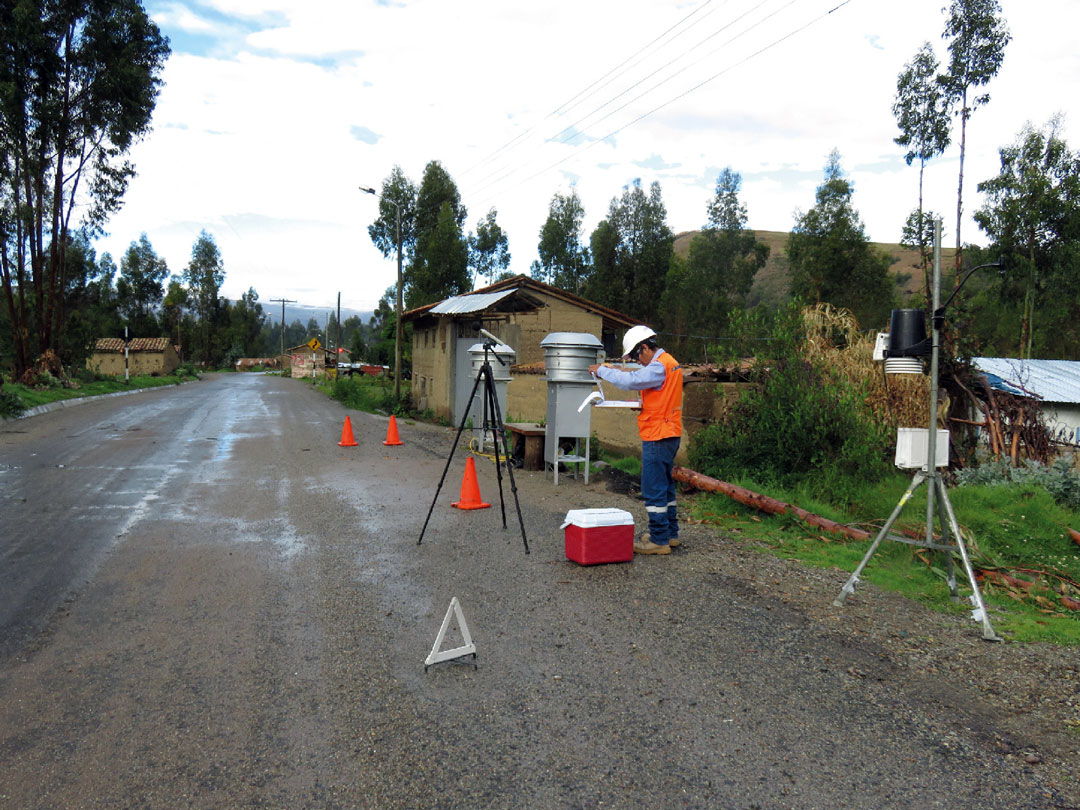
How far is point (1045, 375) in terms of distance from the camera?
1794 cm

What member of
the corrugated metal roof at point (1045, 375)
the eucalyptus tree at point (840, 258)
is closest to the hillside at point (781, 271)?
the eucalyptus tree at point (840, 258)

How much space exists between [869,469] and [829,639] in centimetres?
436

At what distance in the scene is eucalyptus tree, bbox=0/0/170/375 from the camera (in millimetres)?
24859

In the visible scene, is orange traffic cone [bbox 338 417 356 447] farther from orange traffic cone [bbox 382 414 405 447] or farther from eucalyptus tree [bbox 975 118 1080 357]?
eucalyptus tree [bbox 975 118 1080 357]

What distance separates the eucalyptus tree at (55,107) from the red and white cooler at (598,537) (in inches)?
1119

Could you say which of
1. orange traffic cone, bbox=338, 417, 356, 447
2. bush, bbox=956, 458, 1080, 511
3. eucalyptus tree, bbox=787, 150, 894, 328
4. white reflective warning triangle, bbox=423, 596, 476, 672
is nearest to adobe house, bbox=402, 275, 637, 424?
orange traffic cone, bbox=338, 417, 356, 447

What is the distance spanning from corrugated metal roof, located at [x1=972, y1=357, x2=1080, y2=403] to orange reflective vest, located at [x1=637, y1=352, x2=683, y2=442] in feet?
35.3

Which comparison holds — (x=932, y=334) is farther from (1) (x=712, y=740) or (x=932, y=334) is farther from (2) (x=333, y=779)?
(2) (x=333, y=779)

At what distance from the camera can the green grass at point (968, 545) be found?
17.0ft

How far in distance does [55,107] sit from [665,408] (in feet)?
99.6

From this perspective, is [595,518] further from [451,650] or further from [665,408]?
[451,650]

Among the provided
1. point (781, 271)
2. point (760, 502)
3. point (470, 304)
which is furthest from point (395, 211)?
point (781, 271)

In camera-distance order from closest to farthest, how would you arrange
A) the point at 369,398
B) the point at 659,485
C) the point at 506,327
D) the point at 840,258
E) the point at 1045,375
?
the point at 659,485, the point at 1045,375, the point at 506,327, the point at 369,398, the point at 840,258

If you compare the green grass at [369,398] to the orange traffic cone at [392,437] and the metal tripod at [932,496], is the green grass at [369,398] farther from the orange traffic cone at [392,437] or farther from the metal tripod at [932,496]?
the metal tripod at [932,496]
